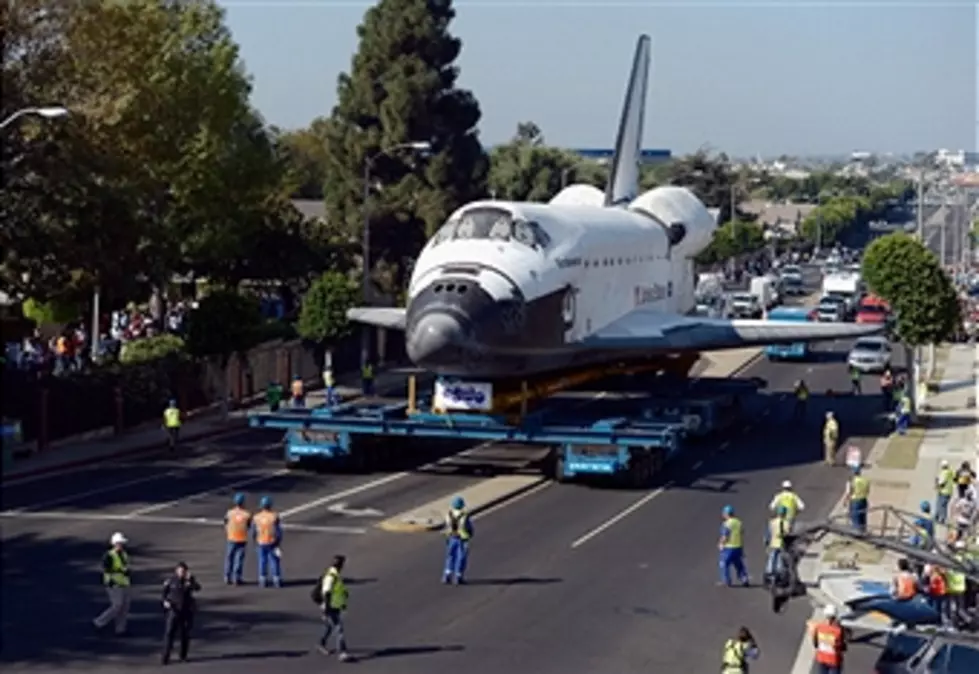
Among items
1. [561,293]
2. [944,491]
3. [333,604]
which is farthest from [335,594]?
[561,293]

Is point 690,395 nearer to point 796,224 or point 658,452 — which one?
point 658,452

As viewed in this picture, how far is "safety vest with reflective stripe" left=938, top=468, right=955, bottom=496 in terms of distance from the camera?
1159 inches

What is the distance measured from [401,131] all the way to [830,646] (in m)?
52.2

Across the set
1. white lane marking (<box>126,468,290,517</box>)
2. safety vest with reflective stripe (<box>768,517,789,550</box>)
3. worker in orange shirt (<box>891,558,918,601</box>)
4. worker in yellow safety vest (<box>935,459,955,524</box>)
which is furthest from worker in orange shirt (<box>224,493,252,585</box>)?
worker in yellow safety vest (<box>935,459,955,524</box>)

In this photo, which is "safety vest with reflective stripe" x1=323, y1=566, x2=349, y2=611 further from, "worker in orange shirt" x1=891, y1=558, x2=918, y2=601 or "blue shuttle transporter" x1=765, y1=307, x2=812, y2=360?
"blue shuttle transporter" x1=765, y1=307, x2=812, y2=360

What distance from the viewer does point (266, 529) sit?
22078 mm

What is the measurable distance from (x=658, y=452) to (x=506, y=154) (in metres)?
81.5

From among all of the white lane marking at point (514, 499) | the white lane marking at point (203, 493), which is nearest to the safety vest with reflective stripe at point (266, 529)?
the white lane marking at point (203, 493)

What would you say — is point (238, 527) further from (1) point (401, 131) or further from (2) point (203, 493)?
(1) point (401, 131)

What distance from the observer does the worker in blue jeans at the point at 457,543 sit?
22.6 m

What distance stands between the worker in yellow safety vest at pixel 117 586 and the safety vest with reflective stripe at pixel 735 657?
24.0ft

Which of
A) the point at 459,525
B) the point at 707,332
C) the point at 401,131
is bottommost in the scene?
the point at 459,525

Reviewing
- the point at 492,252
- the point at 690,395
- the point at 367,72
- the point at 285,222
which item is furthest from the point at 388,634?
the point at 367,72

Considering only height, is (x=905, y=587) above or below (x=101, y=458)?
below
